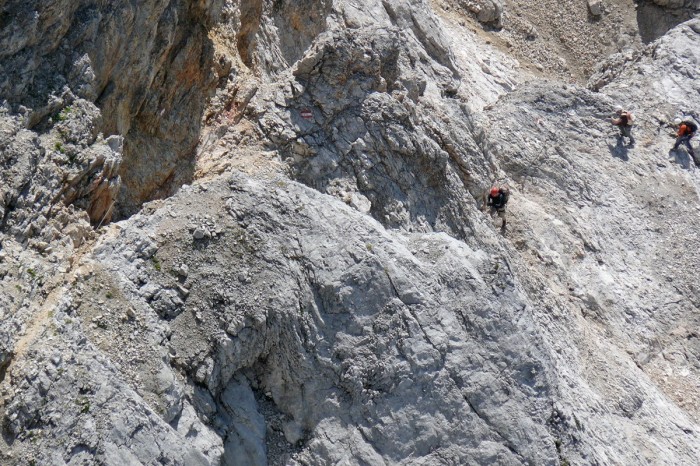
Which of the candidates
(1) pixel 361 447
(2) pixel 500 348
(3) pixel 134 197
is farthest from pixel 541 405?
(3) pixel 134 197

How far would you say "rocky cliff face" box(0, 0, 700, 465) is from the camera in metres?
12.0

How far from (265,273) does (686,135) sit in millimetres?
19200

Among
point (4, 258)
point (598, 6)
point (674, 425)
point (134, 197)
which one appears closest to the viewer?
point (4, 258)

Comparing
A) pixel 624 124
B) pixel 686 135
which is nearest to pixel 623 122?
Result: pixel 624 124

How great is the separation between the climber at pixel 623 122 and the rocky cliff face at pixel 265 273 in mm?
7500

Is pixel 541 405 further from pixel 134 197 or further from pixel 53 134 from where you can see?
pixel 53 134

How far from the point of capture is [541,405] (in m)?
14.9

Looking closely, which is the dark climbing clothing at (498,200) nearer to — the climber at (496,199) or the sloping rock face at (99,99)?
the climber at (496,199)

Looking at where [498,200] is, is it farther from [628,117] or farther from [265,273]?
[265,273]

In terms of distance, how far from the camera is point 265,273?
1384 centimetres

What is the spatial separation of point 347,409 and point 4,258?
18.9 feet

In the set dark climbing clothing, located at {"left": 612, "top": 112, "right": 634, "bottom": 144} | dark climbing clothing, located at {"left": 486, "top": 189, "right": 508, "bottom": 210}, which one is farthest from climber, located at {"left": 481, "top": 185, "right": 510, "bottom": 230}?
dark climbing clothing, located at {"left": 612, "top": 112, "right": 634, "bottom": 144}

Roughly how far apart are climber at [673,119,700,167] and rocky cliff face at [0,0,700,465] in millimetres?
8897

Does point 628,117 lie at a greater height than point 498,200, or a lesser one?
greater
